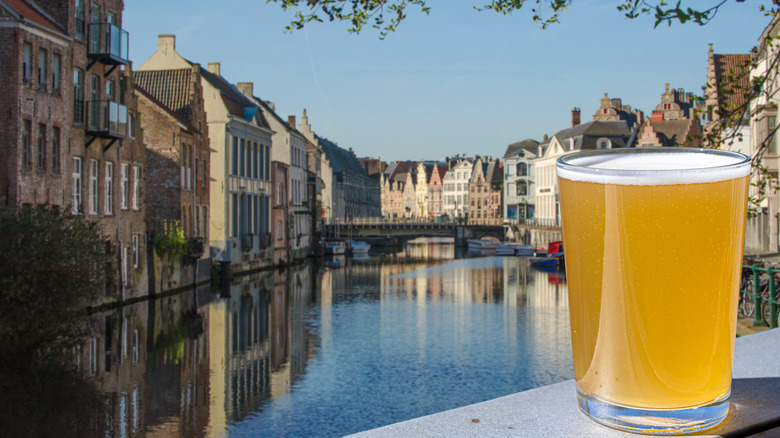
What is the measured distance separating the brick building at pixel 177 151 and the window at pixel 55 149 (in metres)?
8.02

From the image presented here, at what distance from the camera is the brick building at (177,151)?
111ft

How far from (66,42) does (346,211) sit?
271ft

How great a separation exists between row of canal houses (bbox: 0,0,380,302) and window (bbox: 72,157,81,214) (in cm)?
4

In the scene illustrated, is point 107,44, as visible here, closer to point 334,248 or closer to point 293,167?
point 293,167

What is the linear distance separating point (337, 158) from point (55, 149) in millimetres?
80299

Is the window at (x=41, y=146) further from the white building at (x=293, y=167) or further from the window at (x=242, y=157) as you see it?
the white building at (x=293, y=167)

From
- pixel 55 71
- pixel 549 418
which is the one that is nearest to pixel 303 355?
pixel 55 71

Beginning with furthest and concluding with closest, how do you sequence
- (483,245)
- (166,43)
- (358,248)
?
(483,245) → (358,248) → (166,43)

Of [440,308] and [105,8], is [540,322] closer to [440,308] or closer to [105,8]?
[440,308]

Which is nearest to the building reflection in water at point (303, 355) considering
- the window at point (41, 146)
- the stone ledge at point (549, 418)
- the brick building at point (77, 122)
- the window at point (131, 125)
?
the brick building at point (77, 122)

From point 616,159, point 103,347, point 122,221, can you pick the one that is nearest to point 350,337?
point 103,347

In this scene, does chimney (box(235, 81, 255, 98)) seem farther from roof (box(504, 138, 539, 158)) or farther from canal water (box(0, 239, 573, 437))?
roof (box(504, 138, 539, 158))

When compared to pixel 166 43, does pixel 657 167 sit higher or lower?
lower

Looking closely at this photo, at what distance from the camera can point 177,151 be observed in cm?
3412
